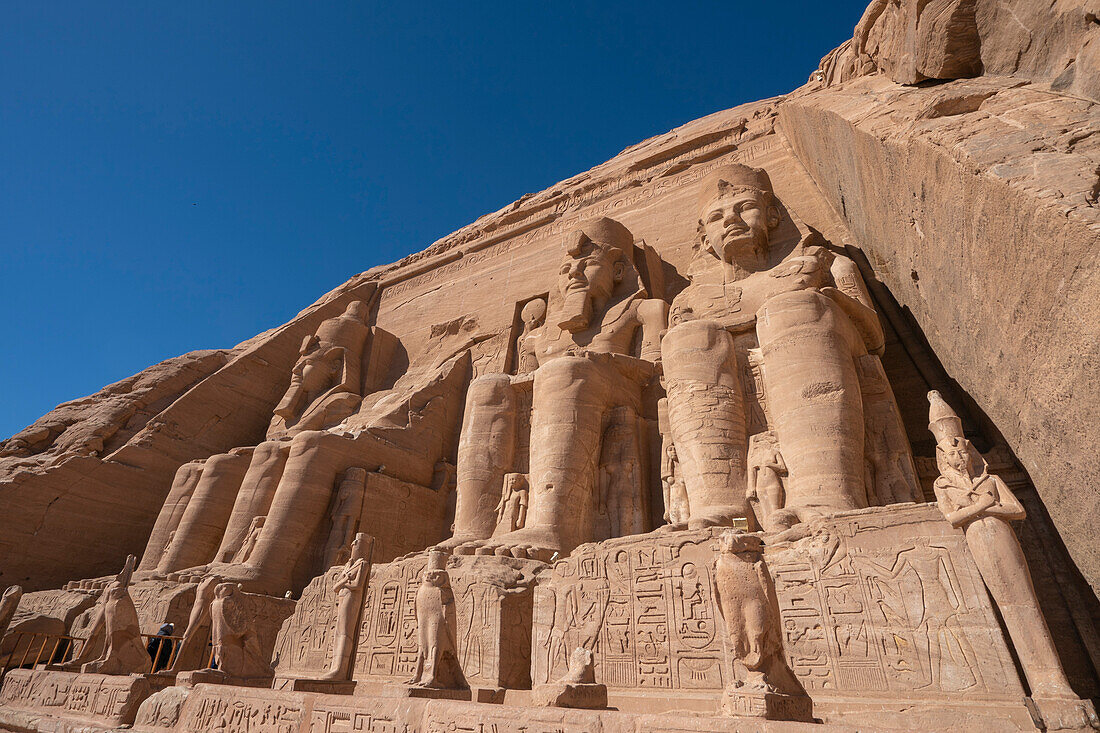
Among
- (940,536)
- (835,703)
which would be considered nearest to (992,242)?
(940,536)

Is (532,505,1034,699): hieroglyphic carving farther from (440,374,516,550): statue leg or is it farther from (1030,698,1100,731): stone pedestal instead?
(440,374,516,550): statue leg

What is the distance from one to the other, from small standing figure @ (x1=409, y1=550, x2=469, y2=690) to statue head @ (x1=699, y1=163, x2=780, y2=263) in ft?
11.0

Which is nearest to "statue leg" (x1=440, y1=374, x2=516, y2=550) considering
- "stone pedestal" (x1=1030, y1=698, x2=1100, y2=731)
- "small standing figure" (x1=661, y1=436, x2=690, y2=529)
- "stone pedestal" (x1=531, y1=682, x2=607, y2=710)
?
"small standing figure" (x1=661, y1=436, x2=690, y2=529)

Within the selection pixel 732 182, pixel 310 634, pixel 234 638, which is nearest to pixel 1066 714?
pixel 310 634

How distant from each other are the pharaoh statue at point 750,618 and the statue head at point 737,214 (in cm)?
310

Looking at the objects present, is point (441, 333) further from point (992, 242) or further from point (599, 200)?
point (992, 242)

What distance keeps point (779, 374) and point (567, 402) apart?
1416mm

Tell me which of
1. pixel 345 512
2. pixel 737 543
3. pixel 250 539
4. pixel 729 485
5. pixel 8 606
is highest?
pixel 345 512

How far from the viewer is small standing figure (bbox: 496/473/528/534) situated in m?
4.45

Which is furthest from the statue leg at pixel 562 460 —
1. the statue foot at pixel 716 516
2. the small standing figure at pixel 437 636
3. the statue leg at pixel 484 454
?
the statue foot at pixel 716 516

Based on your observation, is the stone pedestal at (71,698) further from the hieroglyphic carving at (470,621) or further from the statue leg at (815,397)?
the statue leg at (815,397)

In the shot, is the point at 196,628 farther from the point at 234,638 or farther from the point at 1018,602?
the point at 1018,602

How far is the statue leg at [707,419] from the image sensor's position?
3510 mm

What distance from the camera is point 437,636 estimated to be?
10.2 feet
